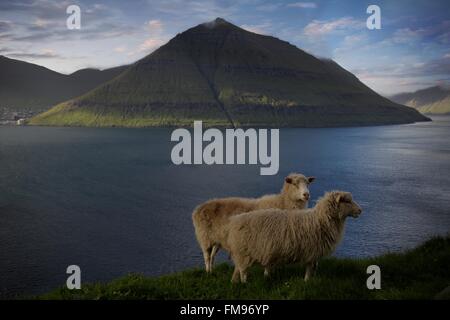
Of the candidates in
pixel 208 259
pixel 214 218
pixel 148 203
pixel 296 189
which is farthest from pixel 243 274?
pixel 148 203

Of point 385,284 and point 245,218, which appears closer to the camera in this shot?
point 385,284

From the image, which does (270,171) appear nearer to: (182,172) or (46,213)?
(182,172)

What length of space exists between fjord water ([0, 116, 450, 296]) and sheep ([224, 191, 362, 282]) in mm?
31449

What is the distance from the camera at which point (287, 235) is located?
11.1 m

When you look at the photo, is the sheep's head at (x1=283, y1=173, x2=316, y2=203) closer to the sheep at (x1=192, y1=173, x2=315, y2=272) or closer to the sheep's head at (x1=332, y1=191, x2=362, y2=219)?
the sheep at (x1=192, y1=173, x2=315, y2=272)

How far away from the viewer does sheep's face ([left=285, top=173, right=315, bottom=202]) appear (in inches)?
550

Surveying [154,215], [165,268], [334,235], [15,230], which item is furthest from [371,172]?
[334,235]

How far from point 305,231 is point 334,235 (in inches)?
30.5

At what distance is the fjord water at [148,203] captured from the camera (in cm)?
4566

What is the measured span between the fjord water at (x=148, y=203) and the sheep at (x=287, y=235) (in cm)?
3145

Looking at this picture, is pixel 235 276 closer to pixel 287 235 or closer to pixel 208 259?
pixel 287 235

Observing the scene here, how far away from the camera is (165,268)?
144 ft

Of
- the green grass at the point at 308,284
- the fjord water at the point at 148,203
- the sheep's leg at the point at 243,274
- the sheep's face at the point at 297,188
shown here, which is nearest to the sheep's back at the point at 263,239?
the sheep's leg at the point at 243,274

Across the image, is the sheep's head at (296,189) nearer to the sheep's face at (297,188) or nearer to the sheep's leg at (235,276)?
the sheep's face at (297,188)
